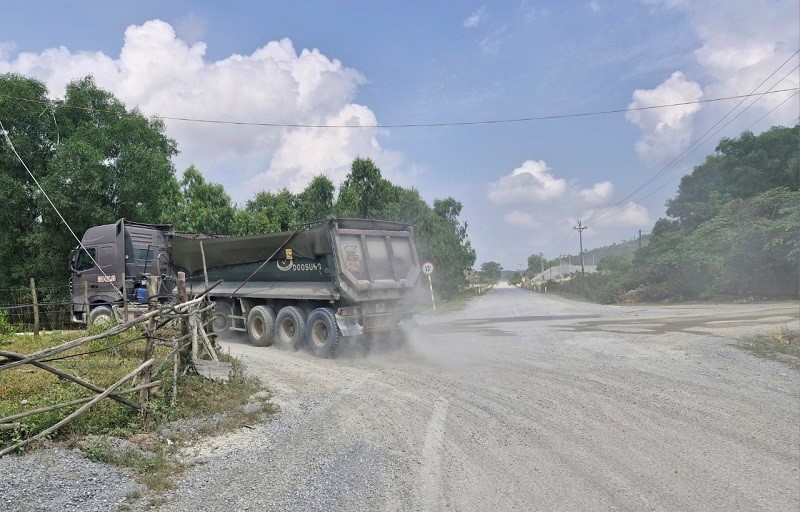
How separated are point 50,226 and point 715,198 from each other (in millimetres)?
35180

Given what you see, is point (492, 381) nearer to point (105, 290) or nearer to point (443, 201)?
point (105, 290)

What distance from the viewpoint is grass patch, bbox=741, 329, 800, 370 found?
9672 mm

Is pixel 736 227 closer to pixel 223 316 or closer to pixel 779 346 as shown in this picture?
pixel 779 346

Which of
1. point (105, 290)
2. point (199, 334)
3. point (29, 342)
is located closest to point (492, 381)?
point (199, 334)

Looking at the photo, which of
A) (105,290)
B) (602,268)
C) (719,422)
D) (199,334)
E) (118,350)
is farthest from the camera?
(602,268)

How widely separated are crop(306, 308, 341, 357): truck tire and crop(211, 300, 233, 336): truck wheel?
10.2 feet

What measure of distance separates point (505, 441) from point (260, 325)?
7835mm

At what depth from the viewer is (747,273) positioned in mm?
24328

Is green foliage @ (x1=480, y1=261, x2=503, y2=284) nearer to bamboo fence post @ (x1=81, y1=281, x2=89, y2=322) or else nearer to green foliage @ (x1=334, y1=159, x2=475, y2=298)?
green foliage @ (x1=334, y1=159, x2=475, y2=298)

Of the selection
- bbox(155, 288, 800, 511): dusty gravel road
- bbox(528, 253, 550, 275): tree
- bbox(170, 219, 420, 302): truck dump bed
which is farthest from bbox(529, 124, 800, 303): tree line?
bbox(528, 253, 550, 275): tree

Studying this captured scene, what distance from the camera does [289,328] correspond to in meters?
11.5

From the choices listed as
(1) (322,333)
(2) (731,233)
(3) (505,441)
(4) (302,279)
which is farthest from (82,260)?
(2) (731,233)

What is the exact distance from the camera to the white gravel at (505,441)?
440 centimetres

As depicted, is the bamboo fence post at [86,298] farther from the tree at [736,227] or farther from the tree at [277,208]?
the tree at [736,227]
